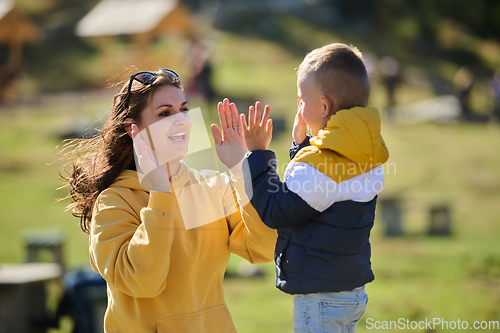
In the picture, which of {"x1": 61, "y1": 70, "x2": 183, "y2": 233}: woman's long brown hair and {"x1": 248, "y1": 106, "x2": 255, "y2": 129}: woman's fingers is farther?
{"x1": 61, "y1": 70, "x2": 183, "y2": 233}: woman's long brown hair

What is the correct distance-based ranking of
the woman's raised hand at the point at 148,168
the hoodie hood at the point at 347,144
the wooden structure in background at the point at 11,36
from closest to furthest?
the hoodie hood at the point at 347,144 → the woman's raised hand at the point at 148,168 → the wooden structure in background at the point at 11,36

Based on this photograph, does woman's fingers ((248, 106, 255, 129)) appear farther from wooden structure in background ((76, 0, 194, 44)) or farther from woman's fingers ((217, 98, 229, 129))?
wooden structure in background ((76, 0, 194, 44))

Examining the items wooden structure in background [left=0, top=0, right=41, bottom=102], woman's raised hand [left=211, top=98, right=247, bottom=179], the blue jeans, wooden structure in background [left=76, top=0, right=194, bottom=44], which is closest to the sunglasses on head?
woman's raised hand [left=211, top=98, right=247, bottom=179]

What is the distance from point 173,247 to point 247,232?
0.33 m

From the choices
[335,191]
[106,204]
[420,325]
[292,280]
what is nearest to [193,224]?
[106,204]

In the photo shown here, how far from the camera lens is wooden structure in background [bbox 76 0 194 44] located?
55.1 ft

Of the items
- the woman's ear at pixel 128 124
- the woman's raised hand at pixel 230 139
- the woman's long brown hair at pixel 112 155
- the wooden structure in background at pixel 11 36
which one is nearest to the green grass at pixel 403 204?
the woman's long brown hair at pixel 112 155

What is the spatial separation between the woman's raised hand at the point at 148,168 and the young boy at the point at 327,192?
0.33 metres

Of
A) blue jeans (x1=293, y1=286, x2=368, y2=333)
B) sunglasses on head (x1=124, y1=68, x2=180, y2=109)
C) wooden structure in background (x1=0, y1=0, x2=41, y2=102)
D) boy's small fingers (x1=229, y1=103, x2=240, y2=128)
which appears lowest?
blue jeans (x1=293, y1=286, x2=368, y2=333)

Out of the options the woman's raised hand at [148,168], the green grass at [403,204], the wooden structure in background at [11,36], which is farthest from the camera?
the wooden structure in background at [11,36]

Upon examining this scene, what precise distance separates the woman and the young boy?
258 mm

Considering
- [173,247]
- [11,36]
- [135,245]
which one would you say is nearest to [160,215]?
[135,245]

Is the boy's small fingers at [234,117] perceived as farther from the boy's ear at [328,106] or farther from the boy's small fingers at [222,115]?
the boy's ear at [328,106]

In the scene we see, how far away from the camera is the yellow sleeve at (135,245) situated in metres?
1.83
